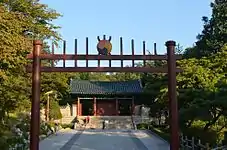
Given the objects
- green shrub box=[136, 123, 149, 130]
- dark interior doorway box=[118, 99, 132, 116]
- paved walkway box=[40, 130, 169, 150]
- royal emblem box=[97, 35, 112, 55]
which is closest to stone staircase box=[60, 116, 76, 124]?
dark interior doorway box=[118, 99, 132, 116]

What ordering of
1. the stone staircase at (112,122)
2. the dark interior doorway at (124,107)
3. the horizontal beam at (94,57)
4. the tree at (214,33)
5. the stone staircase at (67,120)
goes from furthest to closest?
the dark interior doorway at (124,107) < the stone staircase at (67,120) < the stone staircase at (112,122) < the tree at (214,33) < the horizontal beam at (94,57)

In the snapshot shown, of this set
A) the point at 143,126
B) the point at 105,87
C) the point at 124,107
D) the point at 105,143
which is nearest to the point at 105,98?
the point at 105,87

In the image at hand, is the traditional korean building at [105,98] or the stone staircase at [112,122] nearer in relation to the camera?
the stone staircase at [112,122]

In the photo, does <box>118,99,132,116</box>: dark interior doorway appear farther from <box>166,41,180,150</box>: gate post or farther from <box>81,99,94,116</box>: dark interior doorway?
<box>166,41,180,150</box>: gate post

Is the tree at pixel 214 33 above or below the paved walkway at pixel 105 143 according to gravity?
above

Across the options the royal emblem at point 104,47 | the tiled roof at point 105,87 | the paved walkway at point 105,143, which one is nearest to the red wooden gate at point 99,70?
the royal emblem at point 104,47

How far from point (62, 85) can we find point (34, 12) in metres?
10.4

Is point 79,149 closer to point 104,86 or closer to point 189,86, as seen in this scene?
point 189,86

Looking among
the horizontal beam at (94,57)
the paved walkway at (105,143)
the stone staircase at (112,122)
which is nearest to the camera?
the horizontal beam at (94,57)

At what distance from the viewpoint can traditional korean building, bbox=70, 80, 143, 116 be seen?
4622 cm

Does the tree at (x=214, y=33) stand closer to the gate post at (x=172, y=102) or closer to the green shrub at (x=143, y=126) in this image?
the green shrub at (x=143, y=126)

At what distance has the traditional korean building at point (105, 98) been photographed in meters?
46.2

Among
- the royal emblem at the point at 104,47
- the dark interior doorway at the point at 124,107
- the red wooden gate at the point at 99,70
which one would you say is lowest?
the dark interior doorway at the point at 124,107

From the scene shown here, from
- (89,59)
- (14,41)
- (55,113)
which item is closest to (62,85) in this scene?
(55,113)
